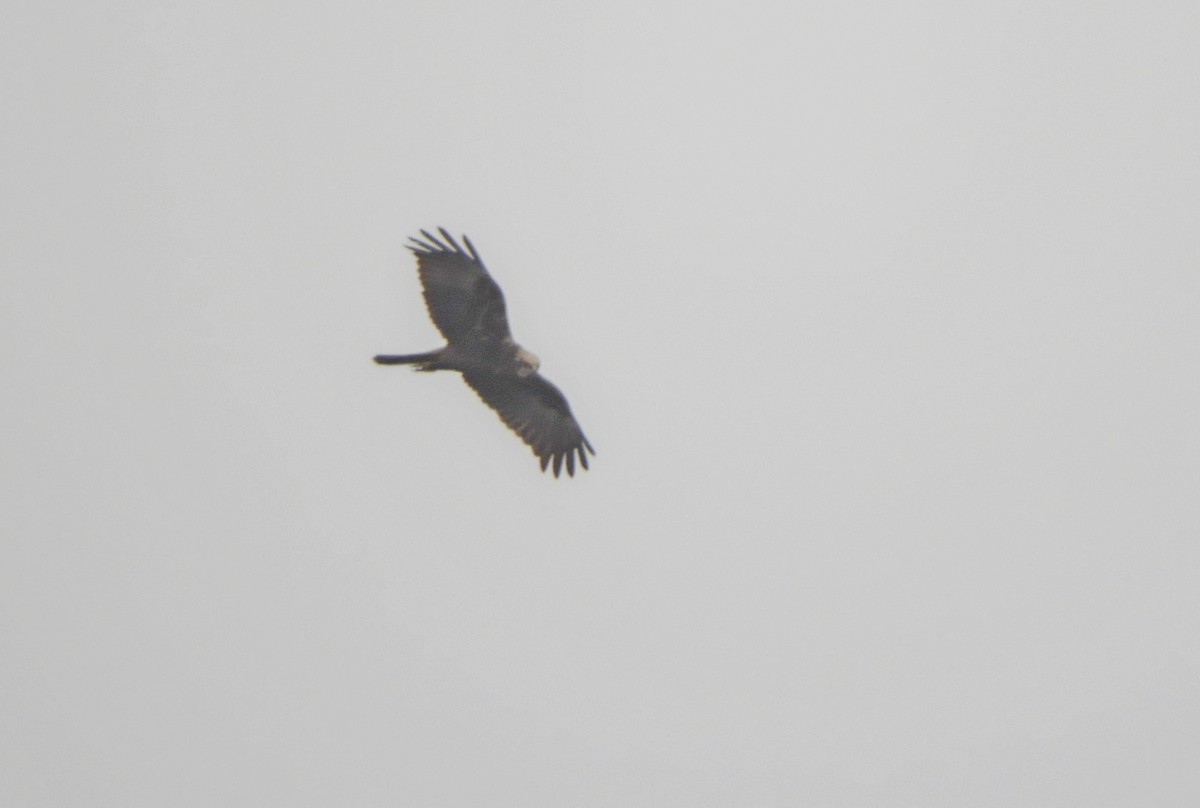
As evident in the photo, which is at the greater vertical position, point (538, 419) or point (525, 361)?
point (538, 419)

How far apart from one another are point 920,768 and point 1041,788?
19.7 meters

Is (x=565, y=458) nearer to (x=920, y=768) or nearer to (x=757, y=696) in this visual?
(x=920, y=768)

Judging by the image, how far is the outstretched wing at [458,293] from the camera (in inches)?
524

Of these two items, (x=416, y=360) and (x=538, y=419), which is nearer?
(x=416, y=360)

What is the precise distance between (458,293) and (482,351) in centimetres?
65

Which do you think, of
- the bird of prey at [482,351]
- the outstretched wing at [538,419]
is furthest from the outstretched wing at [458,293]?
the outstretched wing at [538,419]

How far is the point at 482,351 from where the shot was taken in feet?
45.7

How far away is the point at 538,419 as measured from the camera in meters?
15.3

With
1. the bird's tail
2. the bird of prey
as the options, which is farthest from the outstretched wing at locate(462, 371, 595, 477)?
the bird's tail

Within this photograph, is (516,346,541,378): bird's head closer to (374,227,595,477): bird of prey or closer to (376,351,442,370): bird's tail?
(374,227,595,477): bird of prey

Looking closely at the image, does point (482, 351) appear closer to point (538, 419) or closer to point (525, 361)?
point (525, 361)

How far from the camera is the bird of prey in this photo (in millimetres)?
13398

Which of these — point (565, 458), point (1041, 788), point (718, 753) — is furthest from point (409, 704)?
point (565, 458)

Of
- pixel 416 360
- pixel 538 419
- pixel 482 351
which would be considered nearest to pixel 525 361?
pixel 482 351
